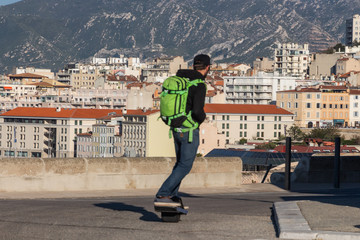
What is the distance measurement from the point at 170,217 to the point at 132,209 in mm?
1589

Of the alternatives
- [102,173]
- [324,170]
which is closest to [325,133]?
Answer: [324,170]

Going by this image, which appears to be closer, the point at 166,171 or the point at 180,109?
the point at 180,109

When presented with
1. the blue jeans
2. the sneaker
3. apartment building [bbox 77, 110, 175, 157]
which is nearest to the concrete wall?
the blue jeans

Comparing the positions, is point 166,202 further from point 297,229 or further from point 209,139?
point 209,139

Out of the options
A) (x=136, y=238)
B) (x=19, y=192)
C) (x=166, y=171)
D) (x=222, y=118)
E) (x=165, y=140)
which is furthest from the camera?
(x=222, y=118)

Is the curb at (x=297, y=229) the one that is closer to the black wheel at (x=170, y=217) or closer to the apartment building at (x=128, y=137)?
the black wheel at (x=170, y=217)

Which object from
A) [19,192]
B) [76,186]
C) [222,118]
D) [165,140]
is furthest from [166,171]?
[222,118]

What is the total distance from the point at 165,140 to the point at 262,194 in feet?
526

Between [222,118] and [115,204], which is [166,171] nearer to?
[115,204]

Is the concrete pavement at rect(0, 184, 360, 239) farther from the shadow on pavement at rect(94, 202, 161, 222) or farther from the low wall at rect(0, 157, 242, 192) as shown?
the low wall at rect(0, 157, 242, 192)

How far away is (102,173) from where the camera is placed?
710 inches

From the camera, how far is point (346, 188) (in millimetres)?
20125

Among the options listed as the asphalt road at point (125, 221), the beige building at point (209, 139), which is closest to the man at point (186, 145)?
the asphalt road at point (125, 221)

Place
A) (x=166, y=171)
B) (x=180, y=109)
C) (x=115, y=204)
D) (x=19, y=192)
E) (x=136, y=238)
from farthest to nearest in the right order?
(x=166, y=171) → (x=19, y=192) → (x=115, y=204) → (x=180, y=109) → (x=136, y=238)
